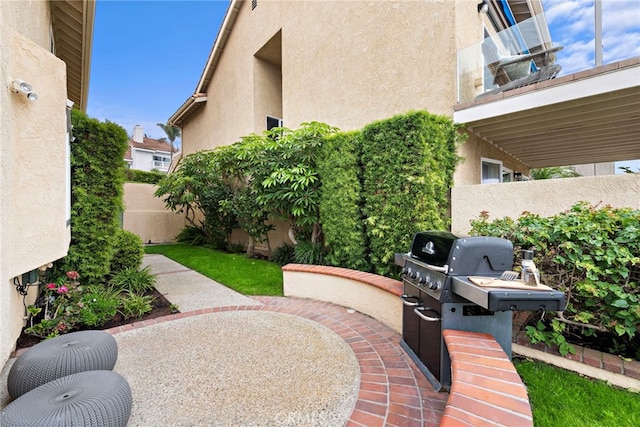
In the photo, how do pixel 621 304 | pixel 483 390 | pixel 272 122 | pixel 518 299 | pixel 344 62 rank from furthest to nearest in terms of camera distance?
pixel 272 122
pixel 344 62
pixel 621 304
pixel 518 299
pixel 483 390

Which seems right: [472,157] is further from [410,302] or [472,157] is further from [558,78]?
[410,302]

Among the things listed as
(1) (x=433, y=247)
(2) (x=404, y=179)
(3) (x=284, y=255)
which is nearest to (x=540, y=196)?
(2) (x=404, y=179)

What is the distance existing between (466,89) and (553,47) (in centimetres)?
183

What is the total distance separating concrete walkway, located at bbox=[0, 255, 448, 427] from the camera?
2.83 meters

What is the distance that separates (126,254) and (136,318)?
2.36 m

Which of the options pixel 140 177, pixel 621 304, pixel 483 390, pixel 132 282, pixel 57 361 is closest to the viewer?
pixel 483 390

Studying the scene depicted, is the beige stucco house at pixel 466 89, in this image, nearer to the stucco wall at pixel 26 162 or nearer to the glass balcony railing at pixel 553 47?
the glass balcony railing at pixel 553 47

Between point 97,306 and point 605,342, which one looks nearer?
point 605,342

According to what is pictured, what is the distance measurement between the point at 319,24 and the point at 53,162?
972cm

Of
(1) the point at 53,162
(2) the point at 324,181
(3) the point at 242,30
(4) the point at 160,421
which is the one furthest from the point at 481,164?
(3) the point at 242,30

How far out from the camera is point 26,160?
3805 millimetres

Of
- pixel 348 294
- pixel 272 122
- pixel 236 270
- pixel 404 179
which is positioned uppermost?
pixel 272 122

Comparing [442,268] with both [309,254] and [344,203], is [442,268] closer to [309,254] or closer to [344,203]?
[344,203]

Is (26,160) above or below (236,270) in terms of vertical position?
above
